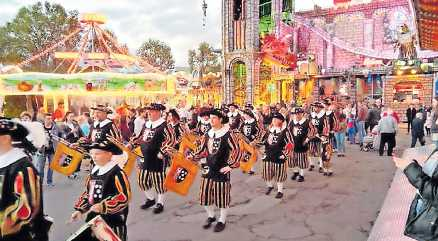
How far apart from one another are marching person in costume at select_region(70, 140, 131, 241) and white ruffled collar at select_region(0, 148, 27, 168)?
0.74 metres

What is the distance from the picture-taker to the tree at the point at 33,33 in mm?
37875

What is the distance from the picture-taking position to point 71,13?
41.4 metres

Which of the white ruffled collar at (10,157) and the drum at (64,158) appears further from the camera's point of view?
the drum at (64,158)

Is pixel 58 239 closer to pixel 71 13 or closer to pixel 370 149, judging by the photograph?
pixel 370 149

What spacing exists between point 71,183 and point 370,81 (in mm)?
21740

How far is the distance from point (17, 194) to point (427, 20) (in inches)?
250

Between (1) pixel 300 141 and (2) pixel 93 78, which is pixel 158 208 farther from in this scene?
(2) pixel 93 78

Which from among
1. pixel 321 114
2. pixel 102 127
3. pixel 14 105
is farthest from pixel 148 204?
pixel 14 105

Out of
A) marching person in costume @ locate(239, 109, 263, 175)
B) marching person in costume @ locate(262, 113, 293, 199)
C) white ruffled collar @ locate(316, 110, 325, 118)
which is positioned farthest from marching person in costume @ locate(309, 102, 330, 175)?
marching person in costume @ locate(262, 113, 293, 199)

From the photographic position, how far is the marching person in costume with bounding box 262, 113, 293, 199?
8.27 m

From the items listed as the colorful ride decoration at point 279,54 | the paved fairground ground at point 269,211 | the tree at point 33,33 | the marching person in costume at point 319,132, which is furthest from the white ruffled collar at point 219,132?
the tree at point 33,33

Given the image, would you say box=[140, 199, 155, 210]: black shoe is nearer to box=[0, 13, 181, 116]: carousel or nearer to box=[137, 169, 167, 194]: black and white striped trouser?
box=[137, 169, 167, 194]: black and white striped trouser

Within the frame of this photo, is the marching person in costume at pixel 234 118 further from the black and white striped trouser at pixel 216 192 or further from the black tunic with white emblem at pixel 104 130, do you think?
the black and white striped trouser at pixel 216 192

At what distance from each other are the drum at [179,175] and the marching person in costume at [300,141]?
12.2ft
